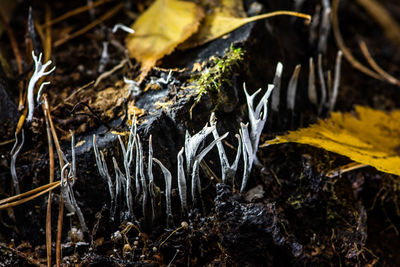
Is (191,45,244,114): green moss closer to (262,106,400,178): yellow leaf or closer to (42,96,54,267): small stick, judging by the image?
(262,106,400,178): yellow leaf

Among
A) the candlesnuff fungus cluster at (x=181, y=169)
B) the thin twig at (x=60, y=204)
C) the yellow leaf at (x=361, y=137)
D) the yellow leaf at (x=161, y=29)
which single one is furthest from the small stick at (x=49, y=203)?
the yellow leaf at (x=361, y=137)

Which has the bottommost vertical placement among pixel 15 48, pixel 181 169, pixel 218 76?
pixel 181 169

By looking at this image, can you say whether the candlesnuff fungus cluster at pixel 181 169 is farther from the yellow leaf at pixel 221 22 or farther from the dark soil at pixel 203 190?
the yellow leaf at pixel 221 22

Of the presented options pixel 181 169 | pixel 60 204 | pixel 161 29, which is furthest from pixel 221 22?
pixel 60 204

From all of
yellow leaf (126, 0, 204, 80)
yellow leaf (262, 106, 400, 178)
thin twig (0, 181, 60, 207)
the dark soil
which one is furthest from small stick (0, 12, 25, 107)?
yellow leaf (262, 106, 400, 178)

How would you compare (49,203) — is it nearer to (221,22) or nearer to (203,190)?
(203,190)

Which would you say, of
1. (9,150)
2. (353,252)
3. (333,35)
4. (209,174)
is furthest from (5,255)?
(333,35)
